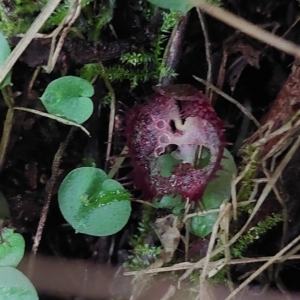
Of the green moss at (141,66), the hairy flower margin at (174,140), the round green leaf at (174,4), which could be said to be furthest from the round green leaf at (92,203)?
the round green leaf at (174,4)

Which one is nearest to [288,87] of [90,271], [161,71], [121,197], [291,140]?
[291,140]

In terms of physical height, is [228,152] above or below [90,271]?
above

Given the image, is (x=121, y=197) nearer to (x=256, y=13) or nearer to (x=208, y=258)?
(x=208, y=258)

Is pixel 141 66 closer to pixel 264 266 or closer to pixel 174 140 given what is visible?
pixel 174 140

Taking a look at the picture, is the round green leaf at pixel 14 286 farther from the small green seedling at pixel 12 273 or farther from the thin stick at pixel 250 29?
the thin stick at pixel 250 29

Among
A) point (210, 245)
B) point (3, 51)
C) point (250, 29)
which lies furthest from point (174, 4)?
point (210, 245)

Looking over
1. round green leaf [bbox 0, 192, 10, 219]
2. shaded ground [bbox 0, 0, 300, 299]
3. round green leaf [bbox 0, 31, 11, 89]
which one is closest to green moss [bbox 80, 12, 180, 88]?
shaded ground [bbox 0, 0, 300, 299]

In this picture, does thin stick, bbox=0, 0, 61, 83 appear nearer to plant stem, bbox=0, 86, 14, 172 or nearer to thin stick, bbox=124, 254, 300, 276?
plant stem, bbox=0, 86, 14, 172
